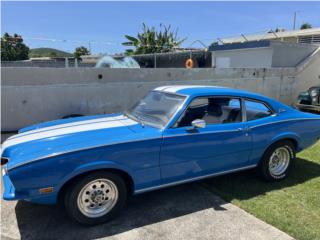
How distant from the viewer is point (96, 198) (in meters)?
3.25

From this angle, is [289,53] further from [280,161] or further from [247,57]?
[280,161]

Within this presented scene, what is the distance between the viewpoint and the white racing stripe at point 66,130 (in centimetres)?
342

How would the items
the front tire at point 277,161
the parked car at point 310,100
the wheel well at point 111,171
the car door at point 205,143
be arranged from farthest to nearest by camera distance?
the parked car at point 310,100 → the front tire at point 277,161 → the car door at point 205,143 → the wheel well at point 111,171

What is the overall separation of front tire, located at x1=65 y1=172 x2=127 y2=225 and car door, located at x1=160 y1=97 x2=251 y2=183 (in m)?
0.63

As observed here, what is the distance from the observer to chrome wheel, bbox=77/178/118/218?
10.4ft

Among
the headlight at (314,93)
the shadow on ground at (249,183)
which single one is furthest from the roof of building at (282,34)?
the shadow on ground at (249,183)

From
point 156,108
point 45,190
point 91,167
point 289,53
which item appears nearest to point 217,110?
point 156,108

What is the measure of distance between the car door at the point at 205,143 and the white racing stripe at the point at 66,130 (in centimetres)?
69

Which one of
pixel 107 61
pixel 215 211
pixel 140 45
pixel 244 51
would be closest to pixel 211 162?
pixel 215 211

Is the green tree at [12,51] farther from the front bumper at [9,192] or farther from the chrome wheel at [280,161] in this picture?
the chrome wheel at [280,161]

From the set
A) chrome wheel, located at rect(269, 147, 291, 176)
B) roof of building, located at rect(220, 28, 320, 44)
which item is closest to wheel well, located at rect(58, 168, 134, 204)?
chrome wheel, located at rect(269, 147, 291, 176)

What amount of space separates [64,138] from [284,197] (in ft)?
10.7

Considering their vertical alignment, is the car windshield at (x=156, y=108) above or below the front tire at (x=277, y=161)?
above

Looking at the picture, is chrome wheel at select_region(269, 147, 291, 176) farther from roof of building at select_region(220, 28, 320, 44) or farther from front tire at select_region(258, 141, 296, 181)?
roof of building at select_region(220, 28, 320, 44)
